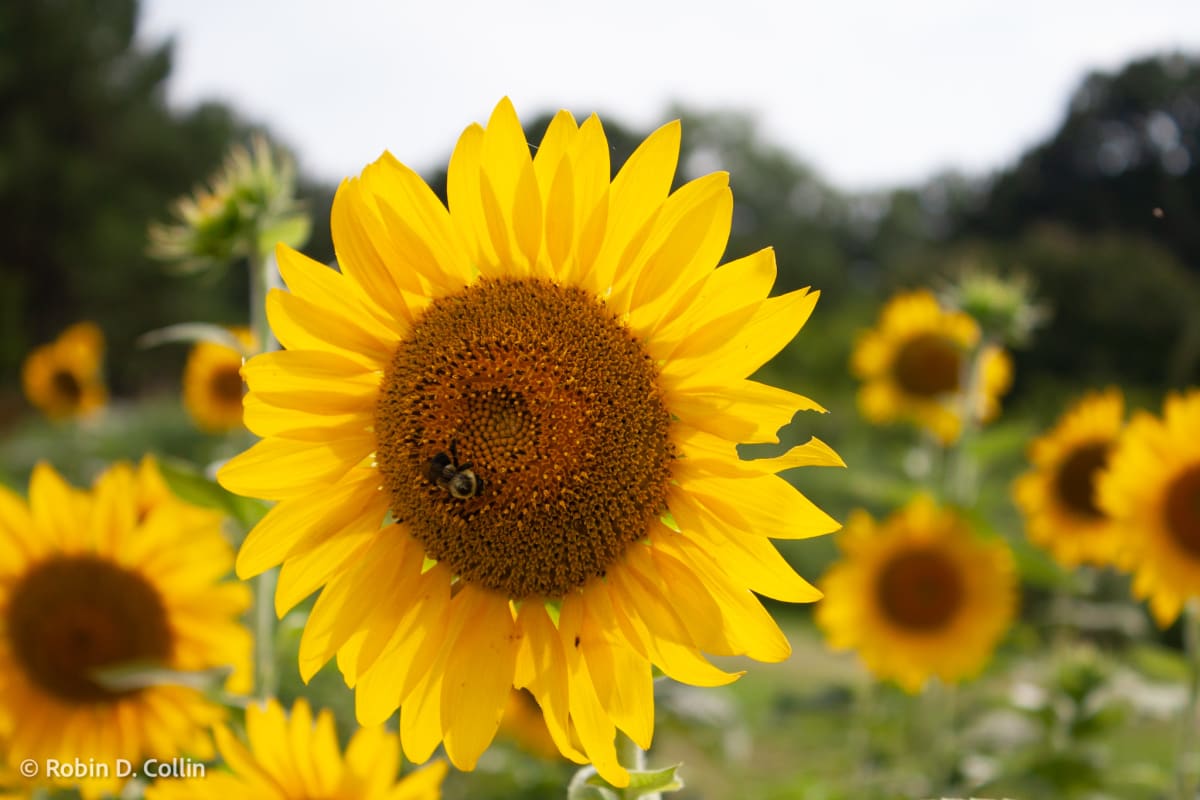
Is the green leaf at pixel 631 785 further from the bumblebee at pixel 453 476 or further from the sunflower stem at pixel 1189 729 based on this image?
the sunflower stem at pixel 1189 729

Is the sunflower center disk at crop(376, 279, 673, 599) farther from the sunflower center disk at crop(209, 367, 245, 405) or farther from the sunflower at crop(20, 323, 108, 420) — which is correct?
the sunflower at crop(20, 323, 108, 420)

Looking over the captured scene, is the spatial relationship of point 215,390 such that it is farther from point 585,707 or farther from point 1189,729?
point 585,707

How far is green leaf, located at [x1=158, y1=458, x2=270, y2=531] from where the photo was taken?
1.64m

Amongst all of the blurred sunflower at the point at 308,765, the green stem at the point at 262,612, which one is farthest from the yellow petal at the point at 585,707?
the green stem at the point at 262,612

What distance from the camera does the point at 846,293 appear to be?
2219 centimetres

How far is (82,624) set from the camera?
2123 mm

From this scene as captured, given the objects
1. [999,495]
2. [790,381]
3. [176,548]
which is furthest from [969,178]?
[176,548]

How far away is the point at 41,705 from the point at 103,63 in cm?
2502

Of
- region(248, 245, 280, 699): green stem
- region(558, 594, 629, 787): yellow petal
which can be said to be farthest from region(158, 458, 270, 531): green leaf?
region(558, 594, 629, 787): yellow petal

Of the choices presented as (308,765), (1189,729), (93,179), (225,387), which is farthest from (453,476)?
(93,179)

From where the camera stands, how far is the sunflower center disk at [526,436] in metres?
1.24

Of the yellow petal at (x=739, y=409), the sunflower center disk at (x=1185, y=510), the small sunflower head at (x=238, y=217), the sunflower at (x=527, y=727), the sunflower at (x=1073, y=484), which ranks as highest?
the sunflower at (x=1073, y=484)

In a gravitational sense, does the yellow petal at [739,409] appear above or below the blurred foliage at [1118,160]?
below

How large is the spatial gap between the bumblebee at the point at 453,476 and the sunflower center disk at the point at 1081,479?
124 inches
